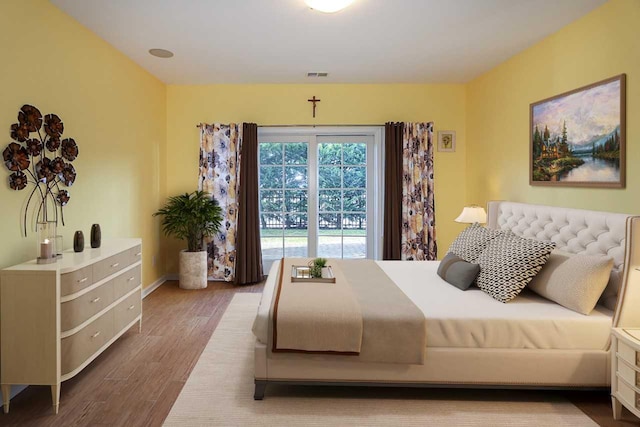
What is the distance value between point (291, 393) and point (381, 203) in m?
3.27

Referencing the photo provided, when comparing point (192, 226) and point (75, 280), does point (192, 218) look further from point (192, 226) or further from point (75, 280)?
point (75, 280)

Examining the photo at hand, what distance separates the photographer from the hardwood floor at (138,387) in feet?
7.54

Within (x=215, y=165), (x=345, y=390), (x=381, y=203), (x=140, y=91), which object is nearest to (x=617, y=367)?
(x=345, y=390)

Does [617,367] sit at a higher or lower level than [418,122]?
lower

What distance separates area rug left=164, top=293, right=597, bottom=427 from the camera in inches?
89.6

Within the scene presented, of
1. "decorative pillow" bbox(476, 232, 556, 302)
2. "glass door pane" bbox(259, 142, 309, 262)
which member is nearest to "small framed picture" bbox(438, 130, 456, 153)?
"glass door pane" bbox(259, 142, 309, 262)

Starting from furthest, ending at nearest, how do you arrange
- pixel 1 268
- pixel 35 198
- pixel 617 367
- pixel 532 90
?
pixel 532 90, pixel 35 198, pixel 1 268, pixel 617 367

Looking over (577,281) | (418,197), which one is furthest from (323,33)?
(577,281)

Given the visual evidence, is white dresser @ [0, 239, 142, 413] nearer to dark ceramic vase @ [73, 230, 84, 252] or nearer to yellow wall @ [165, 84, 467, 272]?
dark ceramic vase @ [73, 230, 84, 252]

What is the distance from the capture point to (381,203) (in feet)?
17.8

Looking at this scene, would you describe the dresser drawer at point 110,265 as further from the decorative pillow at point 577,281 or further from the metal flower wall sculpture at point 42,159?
the decorative pillow at point 577,281

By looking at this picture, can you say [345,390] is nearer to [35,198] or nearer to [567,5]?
[35,198]

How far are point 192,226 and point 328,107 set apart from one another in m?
2.29

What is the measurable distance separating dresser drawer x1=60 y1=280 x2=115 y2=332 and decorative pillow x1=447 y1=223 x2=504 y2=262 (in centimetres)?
274
